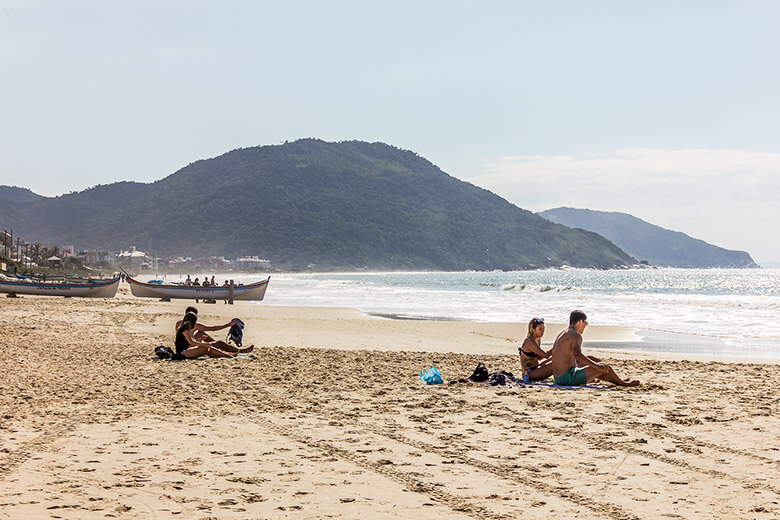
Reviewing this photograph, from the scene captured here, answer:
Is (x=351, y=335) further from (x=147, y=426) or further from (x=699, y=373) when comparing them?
(x=147, y=426)

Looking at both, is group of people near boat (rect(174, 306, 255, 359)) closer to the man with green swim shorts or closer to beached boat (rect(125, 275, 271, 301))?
the man with green swim shorts

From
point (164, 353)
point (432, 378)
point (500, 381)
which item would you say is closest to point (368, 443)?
point (432, 378)

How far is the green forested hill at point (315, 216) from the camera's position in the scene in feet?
516

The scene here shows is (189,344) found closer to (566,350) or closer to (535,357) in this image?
(535,357)

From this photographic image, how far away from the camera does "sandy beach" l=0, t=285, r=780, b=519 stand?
14.5ft

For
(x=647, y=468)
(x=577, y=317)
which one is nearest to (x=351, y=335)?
(x=577, y=317)

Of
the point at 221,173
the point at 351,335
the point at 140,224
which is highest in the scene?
the point at 221,173

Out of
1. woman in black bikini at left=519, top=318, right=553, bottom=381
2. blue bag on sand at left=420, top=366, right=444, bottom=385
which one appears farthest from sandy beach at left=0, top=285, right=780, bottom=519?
woman in black bikini at left=519, top=318, right=553, bottom=381

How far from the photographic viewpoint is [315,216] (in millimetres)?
163875

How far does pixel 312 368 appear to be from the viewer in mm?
11117

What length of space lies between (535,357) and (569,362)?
19.9 inches

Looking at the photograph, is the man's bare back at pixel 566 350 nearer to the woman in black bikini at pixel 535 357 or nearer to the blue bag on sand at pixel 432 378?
the woman in black bikini at pixel 535 357

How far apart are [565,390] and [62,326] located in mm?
13628

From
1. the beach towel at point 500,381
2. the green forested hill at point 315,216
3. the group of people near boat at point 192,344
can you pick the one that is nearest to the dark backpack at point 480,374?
the beach towel at point 500,381
